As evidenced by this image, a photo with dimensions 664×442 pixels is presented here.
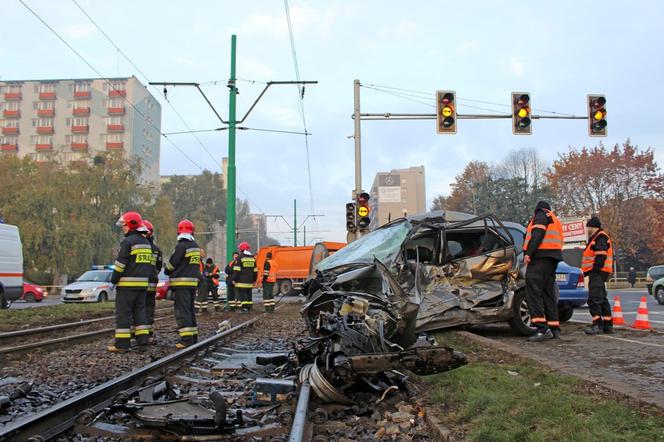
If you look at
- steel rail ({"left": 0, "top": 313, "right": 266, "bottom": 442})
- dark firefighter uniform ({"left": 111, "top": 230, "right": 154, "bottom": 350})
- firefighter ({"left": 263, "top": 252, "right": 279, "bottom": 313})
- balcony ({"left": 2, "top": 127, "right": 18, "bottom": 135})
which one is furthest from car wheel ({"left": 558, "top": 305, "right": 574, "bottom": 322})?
balcony ({"left": 2, "top": 127, "right": 18, "bottom": 135})

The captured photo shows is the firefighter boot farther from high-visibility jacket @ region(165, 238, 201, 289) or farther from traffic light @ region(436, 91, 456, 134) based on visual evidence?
traffic light @ region(436, 91, 456, 134)

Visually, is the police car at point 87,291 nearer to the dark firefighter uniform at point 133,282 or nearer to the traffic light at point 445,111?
the dark firefighter uniform at point 133,282

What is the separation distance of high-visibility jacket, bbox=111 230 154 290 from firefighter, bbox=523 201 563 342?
5.29 meters

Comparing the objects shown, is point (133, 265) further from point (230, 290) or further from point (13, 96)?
point (13, 96)

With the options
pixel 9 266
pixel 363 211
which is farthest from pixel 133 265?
pixel 9 266

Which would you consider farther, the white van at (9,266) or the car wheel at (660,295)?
the car wheel at (660,295)

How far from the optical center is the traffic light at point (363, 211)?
15156 mm

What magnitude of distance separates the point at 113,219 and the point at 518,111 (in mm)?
35567

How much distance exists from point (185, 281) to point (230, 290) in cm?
828

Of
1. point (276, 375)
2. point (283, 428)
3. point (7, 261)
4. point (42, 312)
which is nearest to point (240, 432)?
point (283, 428)

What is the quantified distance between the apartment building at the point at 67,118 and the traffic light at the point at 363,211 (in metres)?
61.8

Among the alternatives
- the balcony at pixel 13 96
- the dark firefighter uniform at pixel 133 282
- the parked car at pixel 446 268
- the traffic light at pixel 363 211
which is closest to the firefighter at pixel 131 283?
the dark firefighter uniform at pixel 133 282

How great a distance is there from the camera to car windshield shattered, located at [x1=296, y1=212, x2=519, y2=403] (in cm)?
429

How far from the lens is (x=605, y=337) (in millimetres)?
7367
